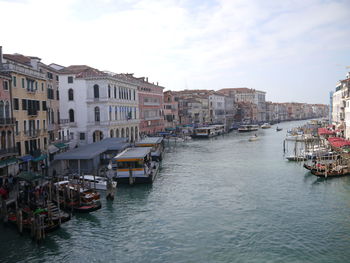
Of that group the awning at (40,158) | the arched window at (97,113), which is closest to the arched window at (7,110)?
the awning at (40,158)

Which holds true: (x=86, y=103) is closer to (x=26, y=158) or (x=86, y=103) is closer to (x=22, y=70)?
(x=22, y=70)

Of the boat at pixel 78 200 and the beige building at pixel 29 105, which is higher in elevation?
the beige building at pixel 29 105

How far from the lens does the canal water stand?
44.2ft

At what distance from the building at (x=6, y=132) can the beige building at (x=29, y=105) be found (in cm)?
69

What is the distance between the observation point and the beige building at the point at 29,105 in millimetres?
23547

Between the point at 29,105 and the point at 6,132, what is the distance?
398 centimetres

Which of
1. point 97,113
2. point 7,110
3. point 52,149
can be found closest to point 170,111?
point 97,113

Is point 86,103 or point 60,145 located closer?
point 60,145

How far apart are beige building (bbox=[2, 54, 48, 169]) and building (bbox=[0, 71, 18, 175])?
688 mm

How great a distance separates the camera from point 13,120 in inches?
885

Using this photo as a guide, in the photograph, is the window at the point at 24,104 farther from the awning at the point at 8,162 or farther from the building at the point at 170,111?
the building at the point at 170,111

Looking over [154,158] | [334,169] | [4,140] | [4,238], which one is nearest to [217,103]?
[154,158]

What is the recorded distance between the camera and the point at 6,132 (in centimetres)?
2191

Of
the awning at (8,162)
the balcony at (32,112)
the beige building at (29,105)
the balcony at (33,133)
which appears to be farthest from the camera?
the balcony at (32,112)
